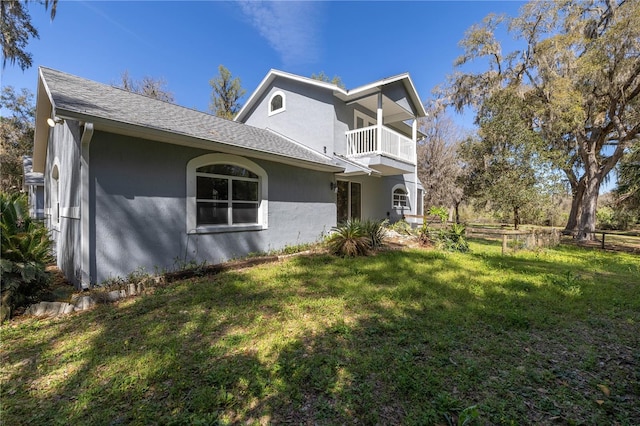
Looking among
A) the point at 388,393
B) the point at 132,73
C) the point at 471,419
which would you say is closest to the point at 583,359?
the point at 471,419

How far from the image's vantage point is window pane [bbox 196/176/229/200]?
23.3 ft

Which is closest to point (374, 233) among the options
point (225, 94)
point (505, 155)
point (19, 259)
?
point (19, 259)

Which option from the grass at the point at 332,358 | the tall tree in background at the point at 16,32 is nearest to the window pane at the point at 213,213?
the grass at the point at 332,358

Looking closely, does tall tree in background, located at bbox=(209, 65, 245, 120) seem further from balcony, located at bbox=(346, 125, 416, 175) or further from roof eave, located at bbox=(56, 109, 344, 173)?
roof eave, located at bbox=(56, 109, 344, 173)

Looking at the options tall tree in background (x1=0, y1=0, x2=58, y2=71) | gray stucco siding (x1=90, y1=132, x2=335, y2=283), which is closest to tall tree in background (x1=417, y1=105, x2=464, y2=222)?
gray stucco siding (x1=90, y1=132, x2=335, y2=283)

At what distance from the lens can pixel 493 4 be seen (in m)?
13.8

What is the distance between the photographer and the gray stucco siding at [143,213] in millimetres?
5418

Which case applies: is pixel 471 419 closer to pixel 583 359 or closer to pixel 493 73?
pixel 583 359

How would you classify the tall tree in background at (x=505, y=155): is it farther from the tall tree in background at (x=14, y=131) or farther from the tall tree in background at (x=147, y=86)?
the tall tree in background at (x=14, y=131)

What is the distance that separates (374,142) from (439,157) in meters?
16.1

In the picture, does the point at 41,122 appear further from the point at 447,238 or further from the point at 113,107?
the point at 447,238

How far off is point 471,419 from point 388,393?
0.70 metres

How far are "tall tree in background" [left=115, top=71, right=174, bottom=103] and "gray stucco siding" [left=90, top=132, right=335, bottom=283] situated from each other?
828 inches

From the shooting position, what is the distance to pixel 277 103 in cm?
1353
